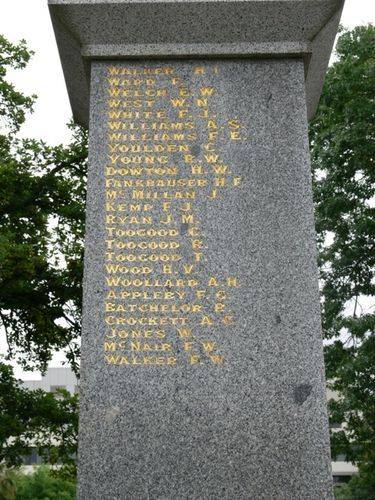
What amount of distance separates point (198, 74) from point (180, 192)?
108cm

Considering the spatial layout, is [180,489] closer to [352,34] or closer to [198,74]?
[198,74]

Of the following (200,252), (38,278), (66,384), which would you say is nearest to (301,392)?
(200,252)

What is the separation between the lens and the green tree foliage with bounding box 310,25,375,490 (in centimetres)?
1608

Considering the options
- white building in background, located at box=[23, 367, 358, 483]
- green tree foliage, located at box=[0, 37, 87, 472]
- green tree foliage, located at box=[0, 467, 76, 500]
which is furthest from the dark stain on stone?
white building in background, located at box=[23, 367, 358, 483]

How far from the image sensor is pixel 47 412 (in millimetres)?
15102

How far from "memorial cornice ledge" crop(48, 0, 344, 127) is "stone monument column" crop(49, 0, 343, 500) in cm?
1

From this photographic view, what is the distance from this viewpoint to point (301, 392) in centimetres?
474

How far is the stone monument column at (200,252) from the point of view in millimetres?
4574

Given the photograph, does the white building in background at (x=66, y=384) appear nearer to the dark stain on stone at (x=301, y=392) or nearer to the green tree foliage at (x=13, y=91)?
the green tree foliage at (x=13, y=91)

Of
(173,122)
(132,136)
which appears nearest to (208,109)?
(173,122)

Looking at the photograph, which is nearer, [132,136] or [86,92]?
[132,136]

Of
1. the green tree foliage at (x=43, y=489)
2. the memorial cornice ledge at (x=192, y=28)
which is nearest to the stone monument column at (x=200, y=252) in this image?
the memorial cornice ledge at (x=192, y=28)

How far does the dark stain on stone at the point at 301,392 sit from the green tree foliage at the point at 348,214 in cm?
1129

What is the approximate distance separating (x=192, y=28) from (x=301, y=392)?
300 cm
